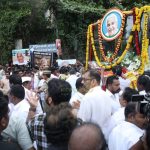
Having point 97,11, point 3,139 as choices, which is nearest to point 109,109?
point 3,139

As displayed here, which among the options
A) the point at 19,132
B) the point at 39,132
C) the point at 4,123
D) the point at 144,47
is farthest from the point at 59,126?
the point at 144,47

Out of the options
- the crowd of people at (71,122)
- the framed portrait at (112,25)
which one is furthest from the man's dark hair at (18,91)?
the framed portrait at (112,25)

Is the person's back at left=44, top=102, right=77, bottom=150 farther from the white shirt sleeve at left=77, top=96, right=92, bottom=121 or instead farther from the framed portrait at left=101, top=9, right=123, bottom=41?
the framed portrait at left=101, top=9, right=123, bottom=41

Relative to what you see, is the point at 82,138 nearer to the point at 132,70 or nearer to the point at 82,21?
the point at 132,70

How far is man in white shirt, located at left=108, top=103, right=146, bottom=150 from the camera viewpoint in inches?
160

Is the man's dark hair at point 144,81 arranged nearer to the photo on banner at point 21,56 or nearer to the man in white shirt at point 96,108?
the man in white shirt at point 96,108

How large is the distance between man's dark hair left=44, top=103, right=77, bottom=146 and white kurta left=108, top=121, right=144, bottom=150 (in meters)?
0.83

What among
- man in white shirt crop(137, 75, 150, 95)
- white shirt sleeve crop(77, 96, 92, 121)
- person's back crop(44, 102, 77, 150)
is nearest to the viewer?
person's back crop(44, 102, 77, 150)

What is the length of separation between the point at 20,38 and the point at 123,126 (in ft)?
78.8

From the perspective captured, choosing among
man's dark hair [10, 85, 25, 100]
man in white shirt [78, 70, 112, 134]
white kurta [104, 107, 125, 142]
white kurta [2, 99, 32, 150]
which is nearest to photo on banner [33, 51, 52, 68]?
man's dark hair [10, 85, 25, 100]

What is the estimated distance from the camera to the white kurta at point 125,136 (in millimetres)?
4051

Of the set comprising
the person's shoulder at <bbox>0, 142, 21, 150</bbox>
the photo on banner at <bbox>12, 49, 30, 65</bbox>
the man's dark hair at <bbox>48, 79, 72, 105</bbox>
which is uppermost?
the man's dark hair at <bbox>48, 79, 72, 105</bbox>

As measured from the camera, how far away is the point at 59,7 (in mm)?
25703

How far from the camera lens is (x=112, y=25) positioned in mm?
11805
